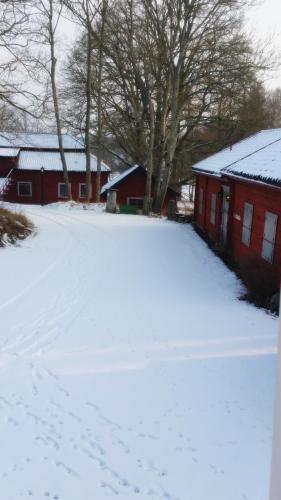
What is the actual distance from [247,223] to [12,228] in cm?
757

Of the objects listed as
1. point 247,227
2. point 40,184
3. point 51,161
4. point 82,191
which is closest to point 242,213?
point 247,227

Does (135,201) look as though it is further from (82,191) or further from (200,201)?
(200,201)

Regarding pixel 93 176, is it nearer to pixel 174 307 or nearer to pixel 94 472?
pixel 174 307

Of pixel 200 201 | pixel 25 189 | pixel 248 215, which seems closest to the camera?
pixel 248 215

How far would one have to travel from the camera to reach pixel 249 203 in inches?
504

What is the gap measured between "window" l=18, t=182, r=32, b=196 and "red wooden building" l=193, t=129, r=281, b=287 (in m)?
18.9

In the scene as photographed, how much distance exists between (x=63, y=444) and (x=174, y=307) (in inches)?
188

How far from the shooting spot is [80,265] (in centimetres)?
1225

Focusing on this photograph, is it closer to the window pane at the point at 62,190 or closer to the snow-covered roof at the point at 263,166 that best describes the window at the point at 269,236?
the snow-covered roof at the point at 263,166

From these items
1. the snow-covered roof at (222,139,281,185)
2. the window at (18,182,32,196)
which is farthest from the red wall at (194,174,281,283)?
the window at (18,182,32,196)

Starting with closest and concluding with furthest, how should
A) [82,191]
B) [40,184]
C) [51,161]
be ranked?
1. [40,184]
2. [82,191]
3. [51,161]

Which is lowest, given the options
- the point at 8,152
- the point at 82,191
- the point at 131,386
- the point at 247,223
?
the point at 131,386

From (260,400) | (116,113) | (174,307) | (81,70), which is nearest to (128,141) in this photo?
(116,113)

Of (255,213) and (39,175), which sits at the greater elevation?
(39,175)
